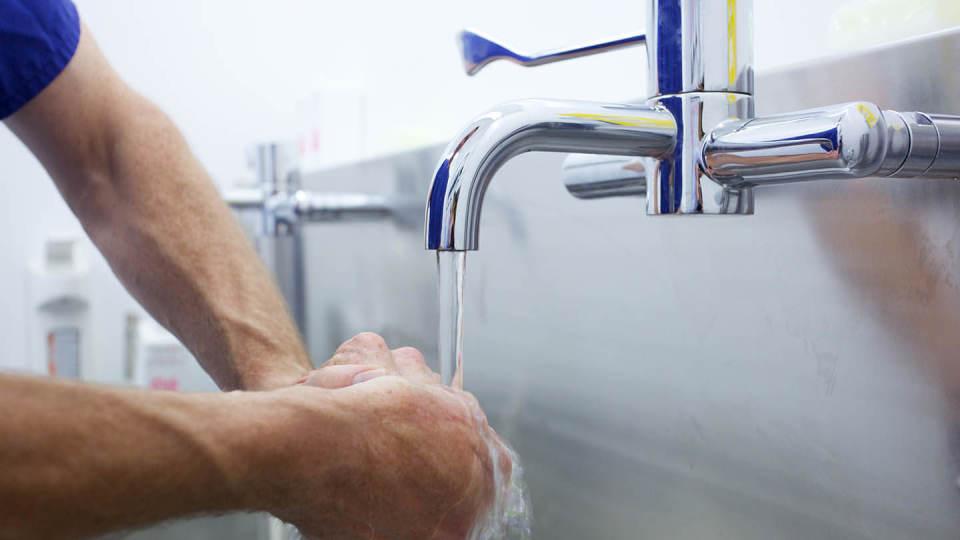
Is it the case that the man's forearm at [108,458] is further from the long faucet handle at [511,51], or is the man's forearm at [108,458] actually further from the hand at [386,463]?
the long faucet handle at [511,51]

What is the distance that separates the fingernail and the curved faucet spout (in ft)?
0.29

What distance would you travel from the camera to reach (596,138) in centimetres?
34

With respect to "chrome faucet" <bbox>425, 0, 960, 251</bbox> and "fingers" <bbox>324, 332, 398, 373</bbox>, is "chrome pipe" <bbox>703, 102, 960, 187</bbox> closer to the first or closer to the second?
"chrome faucet" <bbox>425, 0, 960, 251</bbox>

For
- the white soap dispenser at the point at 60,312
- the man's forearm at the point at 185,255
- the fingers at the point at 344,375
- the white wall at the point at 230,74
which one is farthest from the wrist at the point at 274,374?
the white soap dispenser at the point at 60,312

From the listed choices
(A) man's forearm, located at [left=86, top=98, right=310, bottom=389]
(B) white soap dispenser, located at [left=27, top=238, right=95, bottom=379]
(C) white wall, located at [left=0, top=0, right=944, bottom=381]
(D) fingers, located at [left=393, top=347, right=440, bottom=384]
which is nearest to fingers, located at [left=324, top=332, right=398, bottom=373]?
(D) fingers, located at [left=393, top=347, right=440, bottom=384]

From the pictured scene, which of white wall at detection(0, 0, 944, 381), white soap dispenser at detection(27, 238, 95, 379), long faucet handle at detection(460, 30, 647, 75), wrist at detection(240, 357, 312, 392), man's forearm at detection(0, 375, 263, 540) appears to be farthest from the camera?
white soap dispenser at detection(27, 238, 95, 379)

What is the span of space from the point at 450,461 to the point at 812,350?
0.58 feet

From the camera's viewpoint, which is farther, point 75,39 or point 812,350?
point 75,39

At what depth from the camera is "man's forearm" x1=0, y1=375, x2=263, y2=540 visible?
0.26 metres

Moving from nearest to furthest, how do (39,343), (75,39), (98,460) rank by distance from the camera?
(98,460) < (75,39) < (39,343)

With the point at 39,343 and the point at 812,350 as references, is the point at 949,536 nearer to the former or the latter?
the point at 812,350

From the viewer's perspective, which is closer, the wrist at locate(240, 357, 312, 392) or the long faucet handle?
the long faucet handle

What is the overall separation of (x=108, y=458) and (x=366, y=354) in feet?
0.62

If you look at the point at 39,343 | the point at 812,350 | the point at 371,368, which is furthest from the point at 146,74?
the point at 812,350
